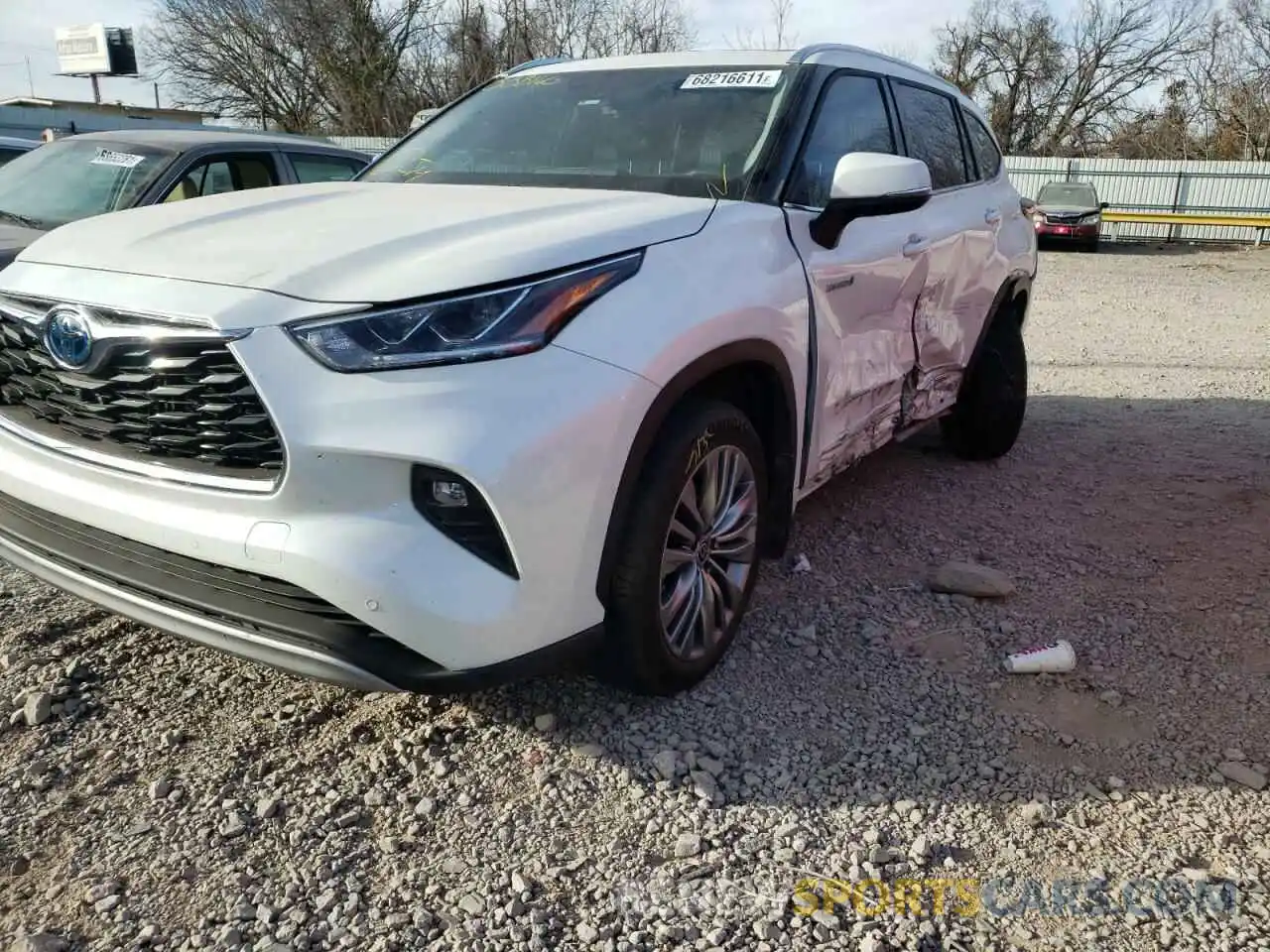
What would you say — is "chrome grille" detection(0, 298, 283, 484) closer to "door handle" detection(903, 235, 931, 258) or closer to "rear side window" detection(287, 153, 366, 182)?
"door handle" detection(903, 235, 931, 258)

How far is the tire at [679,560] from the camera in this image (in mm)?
2385

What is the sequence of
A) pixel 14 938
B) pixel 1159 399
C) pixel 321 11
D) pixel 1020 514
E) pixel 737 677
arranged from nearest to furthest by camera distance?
pixel 14 938
pixel 737 677
pixel 1020 514
pixel 1159 399
pixel 321 11

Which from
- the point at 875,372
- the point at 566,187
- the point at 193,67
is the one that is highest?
the point at 193,67

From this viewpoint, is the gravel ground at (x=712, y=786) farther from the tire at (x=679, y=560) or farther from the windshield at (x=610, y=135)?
the windshield at (x=610, y=135)

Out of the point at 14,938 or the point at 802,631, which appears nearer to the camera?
the point at 14,938

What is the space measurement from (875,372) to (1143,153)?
4399 cm

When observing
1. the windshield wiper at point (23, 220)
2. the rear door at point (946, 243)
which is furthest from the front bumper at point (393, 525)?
the windshield wiper at point (23, 220)

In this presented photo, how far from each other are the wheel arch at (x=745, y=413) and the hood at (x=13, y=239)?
4.09 metres

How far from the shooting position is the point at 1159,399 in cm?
662

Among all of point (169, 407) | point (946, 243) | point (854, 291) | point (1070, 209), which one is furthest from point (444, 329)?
point (1070, 209)

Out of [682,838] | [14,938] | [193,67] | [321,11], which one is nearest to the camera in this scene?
[14,938]

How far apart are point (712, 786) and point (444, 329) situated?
1.26 meters

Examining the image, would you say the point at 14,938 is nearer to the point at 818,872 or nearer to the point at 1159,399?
the point at 818,872

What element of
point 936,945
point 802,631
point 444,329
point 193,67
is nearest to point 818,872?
point 936,945
